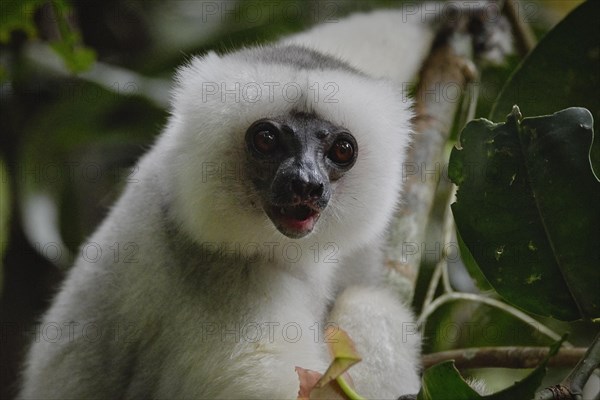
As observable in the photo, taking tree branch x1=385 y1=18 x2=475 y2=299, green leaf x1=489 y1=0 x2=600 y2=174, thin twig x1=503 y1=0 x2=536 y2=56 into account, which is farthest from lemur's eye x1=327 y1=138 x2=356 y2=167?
thin twig x1=503 y1=0 x2=536 y2=56

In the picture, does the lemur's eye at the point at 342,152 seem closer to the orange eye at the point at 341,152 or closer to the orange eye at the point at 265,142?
the orange eye at the point at 341,152

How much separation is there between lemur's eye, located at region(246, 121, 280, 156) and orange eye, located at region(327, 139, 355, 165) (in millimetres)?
221

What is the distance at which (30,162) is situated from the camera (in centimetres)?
Answer: 411

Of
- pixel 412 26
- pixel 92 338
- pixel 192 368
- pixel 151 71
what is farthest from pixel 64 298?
pixel 412 26

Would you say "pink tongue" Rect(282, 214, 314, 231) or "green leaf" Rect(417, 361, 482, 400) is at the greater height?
"green leaf" Rect(417, 361, 482, 400)

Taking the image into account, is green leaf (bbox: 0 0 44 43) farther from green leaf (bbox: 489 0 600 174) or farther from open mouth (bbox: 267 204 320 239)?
green leaf (bbox: 489 0 600 174)

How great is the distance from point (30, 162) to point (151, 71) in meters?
0.91

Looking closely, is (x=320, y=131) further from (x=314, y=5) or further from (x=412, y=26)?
(x=314, y=5)

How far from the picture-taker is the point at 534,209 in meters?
1.75

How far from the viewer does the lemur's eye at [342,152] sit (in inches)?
106

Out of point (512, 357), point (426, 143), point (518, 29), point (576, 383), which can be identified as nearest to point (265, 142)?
point (426, 143)

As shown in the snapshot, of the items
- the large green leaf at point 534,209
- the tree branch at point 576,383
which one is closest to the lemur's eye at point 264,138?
the large green leaf at point 534,209

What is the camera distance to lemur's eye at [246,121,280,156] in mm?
2598

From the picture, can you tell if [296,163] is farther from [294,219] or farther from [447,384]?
[447,384]
